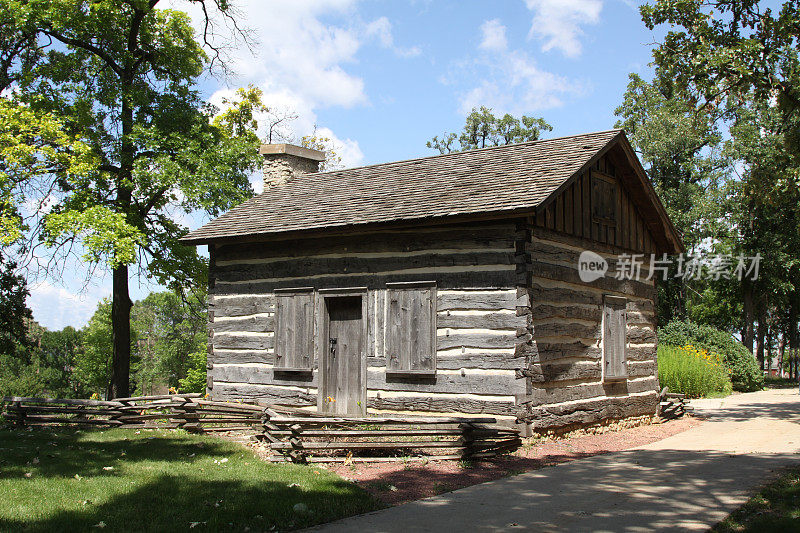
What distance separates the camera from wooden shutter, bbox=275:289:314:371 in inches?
523

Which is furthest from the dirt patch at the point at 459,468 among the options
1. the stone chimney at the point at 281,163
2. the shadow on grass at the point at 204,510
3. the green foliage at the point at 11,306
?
the green foliage at the point at 11,306

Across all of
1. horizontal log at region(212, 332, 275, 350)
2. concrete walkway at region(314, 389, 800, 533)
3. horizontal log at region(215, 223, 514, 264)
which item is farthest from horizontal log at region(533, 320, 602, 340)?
horizontal log at region(212, 332, 275, 350)

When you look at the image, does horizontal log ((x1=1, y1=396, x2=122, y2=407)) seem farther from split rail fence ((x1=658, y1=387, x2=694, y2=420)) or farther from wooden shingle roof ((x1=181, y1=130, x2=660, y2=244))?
split rail fence ((x1=658, y1=387, x2=694, y2=420))

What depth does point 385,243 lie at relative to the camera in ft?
41.3

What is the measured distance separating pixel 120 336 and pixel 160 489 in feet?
45.0

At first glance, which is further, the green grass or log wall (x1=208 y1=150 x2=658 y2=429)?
log wall (x1=208 y1=150 x2=658 y2=429)

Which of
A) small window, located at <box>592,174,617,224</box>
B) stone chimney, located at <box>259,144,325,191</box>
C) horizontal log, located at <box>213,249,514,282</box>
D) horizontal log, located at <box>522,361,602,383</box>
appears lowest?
horizontal log, located at <box>522,361,602,383</box>

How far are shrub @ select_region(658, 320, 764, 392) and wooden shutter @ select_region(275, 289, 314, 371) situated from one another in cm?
1544

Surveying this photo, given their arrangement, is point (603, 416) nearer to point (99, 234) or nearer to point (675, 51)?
point (675, 51)

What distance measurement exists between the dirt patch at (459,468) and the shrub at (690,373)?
8837mm

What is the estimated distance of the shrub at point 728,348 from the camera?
23938 millimetres

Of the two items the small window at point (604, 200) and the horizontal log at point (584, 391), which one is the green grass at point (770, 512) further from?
the small window at point (604, 200)

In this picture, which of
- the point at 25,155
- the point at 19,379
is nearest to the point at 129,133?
the point at 25,155

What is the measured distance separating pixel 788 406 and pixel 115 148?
19458mm
